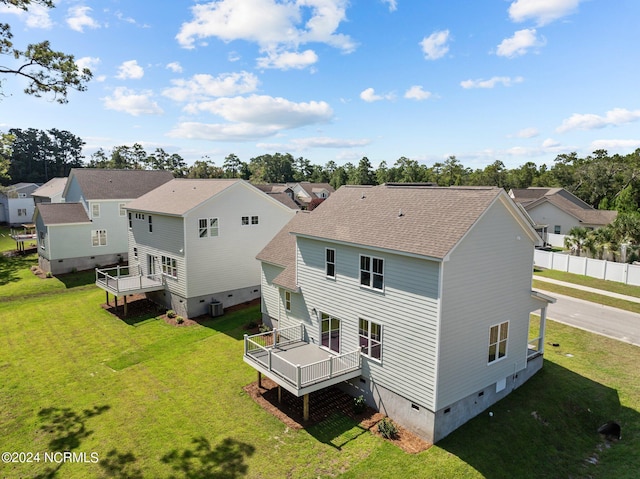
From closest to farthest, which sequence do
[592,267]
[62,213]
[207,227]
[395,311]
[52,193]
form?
[395,311]
[207,227]
[592,267]
[62,213]
[52,193]

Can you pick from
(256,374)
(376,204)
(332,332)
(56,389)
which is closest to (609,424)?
(332,332)

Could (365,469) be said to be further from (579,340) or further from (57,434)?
(579,340)

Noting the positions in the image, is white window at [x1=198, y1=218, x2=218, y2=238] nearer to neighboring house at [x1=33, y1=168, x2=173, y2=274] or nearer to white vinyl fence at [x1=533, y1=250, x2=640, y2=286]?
neighboring house at [x1=33, y1=168, x2=173, y2=274]

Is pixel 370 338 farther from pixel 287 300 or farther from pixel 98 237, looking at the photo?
pixel 98 237

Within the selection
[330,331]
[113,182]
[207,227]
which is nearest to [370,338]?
[330,331]

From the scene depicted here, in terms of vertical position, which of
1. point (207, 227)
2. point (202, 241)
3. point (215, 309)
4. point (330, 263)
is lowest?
point (215, 309)

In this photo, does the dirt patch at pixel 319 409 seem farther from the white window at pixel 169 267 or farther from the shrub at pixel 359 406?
the white window at pixel 169 267
